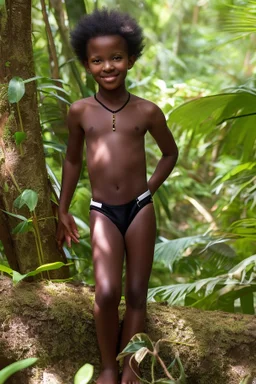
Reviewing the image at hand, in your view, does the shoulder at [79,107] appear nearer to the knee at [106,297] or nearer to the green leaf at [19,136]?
the green leaf at [19,136]

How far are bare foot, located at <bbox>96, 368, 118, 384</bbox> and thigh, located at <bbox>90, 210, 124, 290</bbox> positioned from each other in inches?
12.6

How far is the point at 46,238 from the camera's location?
250cm

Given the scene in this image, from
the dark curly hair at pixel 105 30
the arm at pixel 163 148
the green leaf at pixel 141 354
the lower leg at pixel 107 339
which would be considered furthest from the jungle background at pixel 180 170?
the green leaf at pixel 141 354

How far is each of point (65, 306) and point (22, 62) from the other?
101 cm

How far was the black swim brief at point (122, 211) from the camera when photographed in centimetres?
234

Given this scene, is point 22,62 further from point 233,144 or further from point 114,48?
point 233,144

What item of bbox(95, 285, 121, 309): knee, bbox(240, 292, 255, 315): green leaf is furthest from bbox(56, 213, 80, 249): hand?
bbox(240, 292, 255, 315): green leaf

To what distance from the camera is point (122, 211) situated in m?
2.34

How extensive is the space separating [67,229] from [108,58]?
2.41 feet

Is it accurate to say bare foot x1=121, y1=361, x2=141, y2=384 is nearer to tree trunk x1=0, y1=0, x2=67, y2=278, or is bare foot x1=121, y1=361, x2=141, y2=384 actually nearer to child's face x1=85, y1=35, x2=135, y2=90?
tree trunk x1=0, y1=0, x2=67, y2=278

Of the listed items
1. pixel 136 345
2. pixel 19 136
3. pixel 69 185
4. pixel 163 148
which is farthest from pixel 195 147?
pixel 136 345

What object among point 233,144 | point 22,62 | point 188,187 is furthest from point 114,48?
point 188,187

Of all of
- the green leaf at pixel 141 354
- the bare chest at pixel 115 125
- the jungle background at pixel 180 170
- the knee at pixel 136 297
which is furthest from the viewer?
the jungle background at pixel 180 170

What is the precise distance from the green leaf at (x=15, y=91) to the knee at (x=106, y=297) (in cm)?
79
